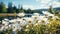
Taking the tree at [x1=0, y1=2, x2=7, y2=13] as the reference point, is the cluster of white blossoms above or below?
below

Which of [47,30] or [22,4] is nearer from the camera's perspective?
[47,30]

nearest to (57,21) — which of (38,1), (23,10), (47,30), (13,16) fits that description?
(47,30)

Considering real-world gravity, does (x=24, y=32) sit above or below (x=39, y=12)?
below

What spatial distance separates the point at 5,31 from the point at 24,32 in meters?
0.29

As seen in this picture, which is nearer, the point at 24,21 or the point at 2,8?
the point at 24,21

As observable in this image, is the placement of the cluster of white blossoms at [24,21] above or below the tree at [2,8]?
below

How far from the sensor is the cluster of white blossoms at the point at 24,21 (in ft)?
5.99

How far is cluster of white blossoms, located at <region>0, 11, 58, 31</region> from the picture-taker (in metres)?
1.83

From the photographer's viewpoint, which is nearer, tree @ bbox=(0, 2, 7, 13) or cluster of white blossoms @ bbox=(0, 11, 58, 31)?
cluster of white blossoms @ bbox=(0, 11, 58, 31)

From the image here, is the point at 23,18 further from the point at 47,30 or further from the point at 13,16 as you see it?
the point at 47,30

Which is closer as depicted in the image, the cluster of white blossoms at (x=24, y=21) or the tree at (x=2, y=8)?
the cluster of white blossoms at (x=24, y=21)

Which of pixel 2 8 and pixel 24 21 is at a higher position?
pixel 2 8

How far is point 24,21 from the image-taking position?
1.86 m

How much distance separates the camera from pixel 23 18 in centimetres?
190
